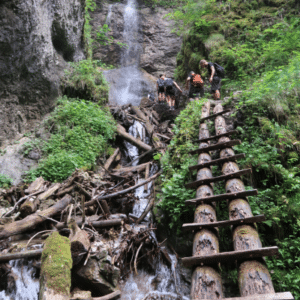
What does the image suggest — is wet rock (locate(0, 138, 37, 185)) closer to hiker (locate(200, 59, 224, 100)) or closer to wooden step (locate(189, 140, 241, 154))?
wooden step (locate(189, 140, 241, 154))

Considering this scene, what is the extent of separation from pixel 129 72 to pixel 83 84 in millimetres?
10725

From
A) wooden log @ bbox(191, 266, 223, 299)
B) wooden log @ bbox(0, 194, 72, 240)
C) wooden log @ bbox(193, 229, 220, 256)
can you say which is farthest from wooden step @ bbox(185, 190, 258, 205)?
wooden log @ bbox(0, 194, 72, 240)

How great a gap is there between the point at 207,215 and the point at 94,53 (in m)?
21.3

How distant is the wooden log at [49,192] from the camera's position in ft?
Result: 18.8

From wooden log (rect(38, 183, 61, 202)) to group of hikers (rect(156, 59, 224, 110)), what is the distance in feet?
19.8

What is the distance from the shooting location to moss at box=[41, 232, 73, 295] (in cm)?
306

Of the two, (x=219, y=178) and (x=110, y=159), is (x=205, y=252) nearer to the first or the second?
(x=219, y=178)

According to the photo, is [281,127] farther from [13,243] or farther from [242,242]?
[13,243]

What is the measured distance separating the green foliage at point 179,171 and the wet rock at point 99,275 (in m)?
1.34

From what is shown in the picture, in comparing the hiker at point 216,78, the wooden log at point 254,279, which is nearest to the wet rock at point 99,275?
the wooden log at point 254,279

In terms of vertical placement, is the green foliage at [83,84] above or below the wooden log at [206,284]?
above

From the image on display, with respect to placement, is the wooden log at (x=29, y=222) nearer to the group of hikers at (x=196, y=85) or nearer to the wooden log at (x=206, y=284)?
the wooden log at (x=206, y=284)

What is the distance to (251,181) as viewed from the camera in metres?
4.48

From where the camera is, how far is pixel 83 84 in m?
10.5
